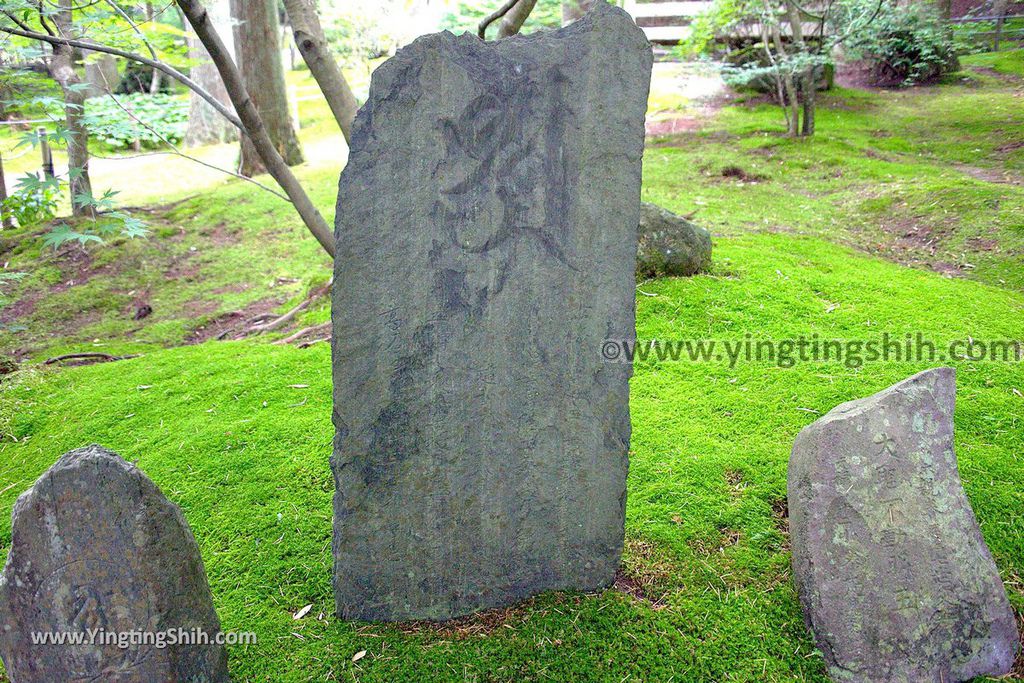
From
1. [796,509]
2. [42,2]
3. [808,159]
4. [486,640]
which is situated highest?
[42,2]

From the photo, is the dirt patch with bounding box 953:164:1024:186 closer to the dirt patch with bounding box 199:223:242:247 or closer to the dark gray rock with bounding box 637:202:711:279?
the dark gray rock with bounding box 637:202:711:279

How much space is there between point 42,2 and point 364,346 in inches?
108

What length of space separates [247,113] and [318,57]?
580 millimetres

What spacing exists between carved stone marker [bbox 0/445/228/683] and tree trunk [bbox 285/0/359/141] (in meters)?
2.52

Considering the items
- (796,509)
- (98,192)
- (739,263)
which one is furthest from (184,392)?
(98,192)

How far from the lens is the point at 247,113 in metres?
3.75

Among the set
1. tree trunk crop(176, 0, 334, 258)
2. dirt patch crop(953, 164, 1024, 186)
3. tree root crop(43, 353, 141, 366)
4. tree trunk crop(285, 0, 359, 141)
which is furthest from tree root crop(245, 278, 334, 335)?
dirt patch crop(953, 164, 1024, 186)

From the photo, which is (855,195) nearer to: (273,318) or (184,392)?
(273,318)

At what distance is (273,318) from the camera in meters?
6.13

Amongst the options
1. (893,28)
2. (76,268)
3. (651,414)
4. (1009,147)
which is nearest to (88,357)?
(76,268)

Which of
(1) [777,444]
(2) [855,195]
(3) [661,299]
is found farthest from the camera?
(2) [855,195]

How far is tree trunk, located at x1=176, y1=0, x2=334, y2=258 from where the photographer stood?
3242mm

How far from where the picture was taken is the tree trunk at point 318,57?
13.0 ft

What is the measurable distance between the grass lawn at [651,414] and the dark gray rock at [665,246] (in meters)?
0.13
